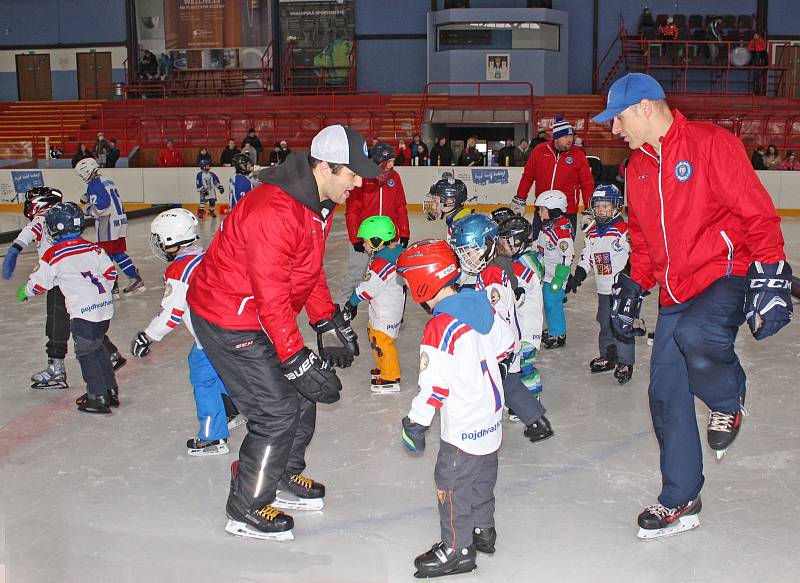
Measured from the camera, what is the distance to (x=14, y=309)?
8203 mm

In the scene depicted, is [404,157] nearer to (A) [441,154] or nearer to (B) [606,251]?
(A) [441,154]

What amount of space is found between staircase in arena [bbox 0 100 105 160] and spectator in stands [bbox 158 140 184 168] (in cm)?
435

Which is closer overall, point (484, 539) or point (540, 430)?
point (484, 539)

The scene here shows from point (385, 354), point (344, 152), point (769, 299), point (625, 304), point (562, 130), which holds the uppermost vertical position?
point (562, 130)

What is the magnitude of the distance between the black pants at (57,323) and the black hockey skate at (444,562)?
3.14 m

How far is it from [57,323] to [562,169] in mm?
4613

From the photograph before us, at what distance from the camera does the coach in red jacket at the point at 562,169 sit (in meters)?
7.87

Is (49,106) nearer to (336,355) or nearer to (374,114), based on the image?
(374,114)

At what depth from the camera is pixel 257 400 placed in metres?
3.39

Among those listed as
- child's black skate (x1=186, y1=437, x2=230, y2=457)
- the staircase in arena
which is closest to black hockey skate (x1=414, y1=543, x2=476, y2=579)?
child's black skate (x1=186, y1=437, x2=230, y2=457)

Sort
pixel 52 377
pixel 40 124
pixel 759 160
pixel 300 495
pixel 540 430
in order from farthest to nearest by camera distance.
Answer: pixel 40 124, pixel 759 160, pixel 52 377, pixel 540 430, pixel 300 495

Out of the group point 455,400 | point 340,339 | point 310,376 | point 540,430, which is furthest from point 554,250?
point 310,376

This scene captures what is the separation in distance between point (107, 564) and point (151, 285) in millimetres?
6559

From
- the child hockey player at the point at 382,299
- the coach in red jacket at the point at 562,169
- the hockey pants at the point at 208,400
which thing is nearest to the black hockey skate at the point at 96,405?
the hockey pants at the point at 208,400
